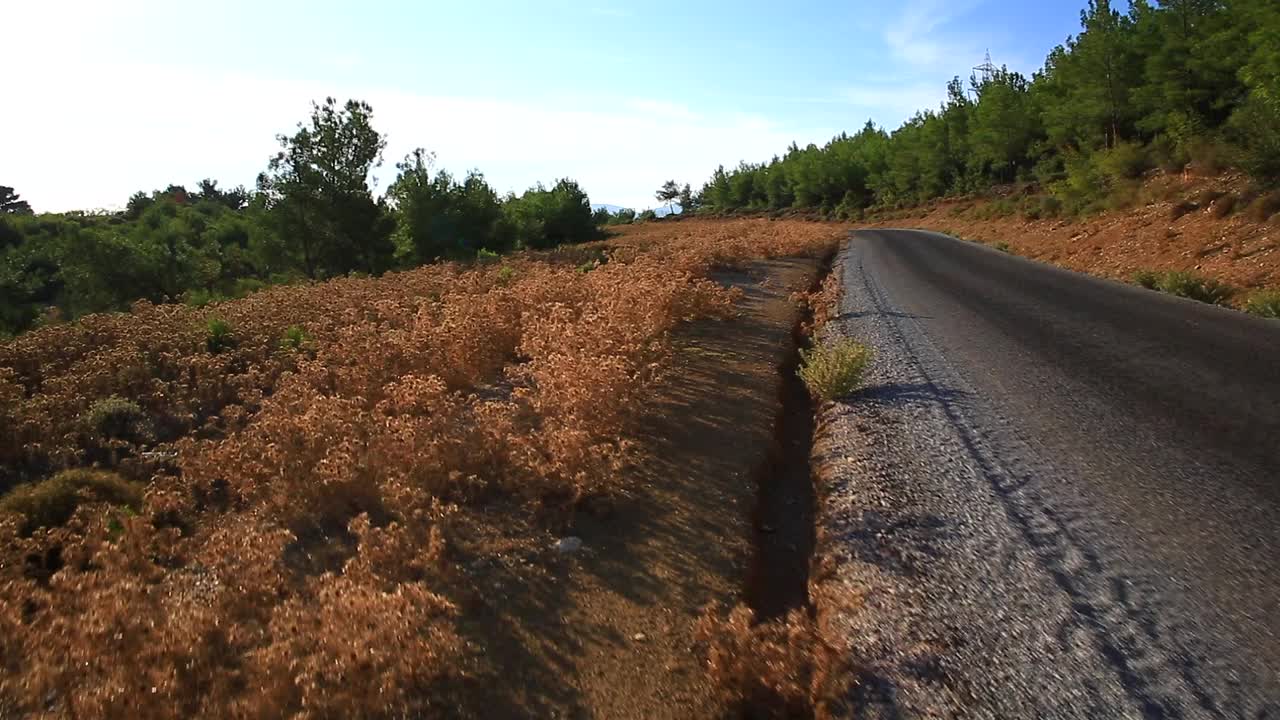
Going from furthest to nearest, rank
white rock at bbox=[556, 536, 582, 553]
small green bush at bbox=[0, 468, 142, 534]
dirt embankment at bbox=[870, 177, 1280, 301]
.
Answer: dirt embankment at bbox=[870, 177, 1280, 301]
small green bush at bbox=[0, 468, 142, 534]
white rock at bbox=[556, 536, 582, 553]

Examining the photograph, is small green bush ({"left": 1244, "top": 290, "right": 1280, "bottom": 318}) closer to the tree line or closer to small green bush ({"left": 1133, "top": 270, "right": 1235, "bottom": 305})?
small green bush ({"left": 1133, "top": 270, "right": 1235, "bottom": 305})

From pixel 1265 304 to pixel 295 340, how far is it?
12.8m

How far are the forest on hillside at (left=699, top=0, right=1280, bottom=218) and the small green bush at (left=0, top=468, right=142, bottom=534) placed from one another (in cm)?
2154

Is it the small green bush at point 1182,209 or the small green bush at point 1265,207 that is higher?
the small green bush at point 1265,207

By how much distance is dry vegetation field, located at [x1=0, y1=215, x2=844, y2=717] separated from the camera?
286cm

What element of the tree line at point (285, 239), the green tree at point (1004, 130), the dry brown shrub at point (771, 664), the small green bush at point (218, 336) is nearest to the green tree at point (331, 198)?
the tree line at point (285, 239)

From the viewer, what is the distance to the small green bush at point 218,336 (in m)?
9.98

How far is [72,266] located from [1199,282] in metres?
26.2

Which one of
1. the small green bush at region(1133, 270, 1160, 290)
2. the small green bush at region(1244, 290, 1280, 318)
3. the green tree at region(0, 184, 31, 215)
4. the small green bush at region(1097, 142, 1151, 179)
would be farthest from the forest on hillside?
the green tree at region(0, 184, 31, 215)

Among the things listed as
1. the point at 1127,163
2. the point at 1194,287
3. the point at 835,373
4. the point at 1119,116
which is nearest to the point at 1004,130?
the point at 1119,116

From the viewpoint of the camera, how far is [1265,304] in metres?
11.1

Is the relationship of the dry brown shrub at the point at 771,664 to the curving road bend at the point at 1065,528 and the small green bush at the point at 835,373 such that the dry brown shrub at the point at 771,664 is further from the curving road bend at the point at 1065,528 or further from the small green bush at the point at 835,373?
the small green bush at the point at 835,373

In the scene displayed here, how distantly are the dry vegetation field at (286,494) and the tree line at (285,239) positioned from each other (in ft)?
34.8

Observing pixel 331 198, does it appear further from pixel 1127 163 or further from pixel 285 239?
pixel 1127 163
